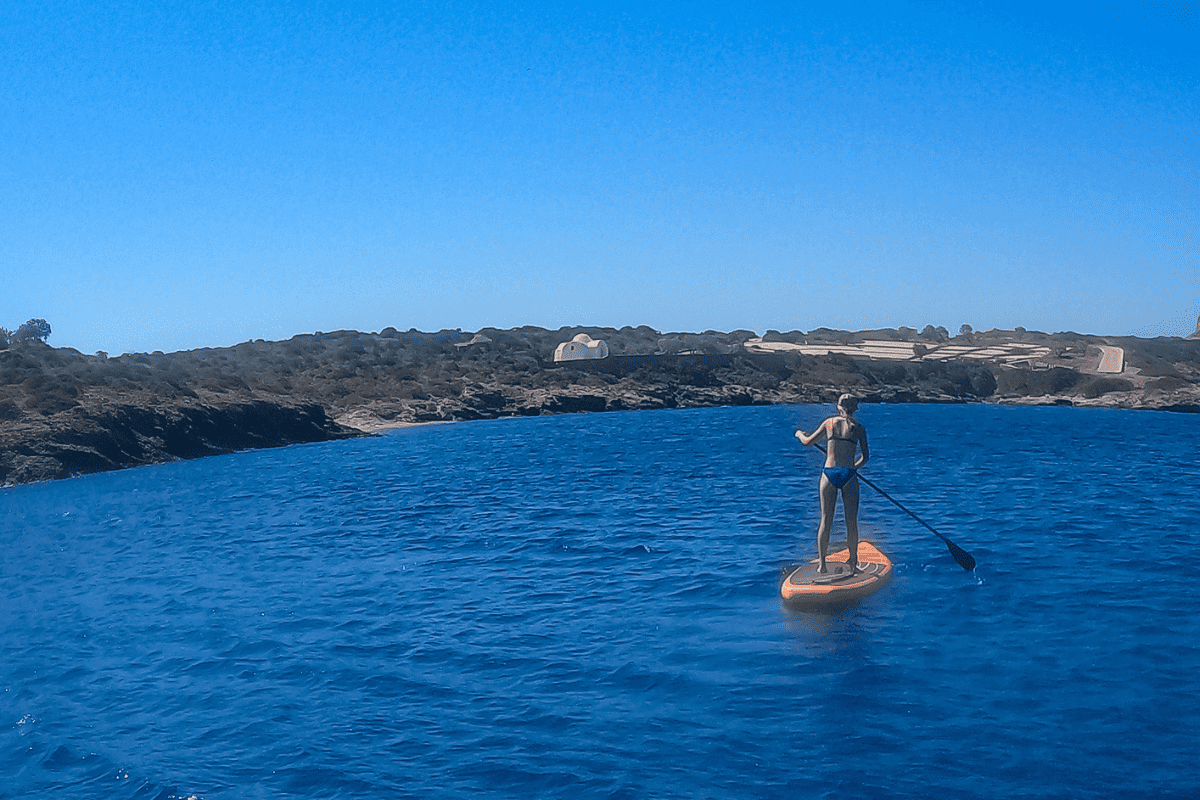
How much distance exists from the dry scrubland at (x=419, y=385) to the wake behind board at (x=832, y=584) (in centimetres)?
4423

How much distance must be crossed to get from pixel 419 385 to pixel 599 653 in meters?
70.5

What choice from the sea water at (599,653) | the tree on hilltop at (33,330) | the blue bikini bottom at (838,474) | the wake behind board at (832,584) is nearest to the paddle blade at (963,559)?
the sea water at (599,653)

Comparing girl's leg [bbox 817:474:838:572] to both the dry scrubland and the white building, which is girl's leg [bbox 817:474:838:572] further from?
the white building

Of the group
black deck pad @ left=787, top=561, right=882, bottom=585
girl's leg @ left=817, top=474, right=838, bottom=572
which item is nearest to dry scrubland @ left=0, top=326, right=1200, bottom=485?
black deck pad @ left=787, top=561, right=882, bottom=585

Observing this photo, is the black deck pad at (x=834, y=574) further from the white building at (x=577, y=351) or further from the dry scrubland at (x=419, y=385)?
the white building at (x=577, y=351)

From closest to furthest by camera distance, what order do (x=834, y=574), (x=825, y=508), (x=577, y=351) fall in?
(x=825, y=508)
(x=834, y=574)
(x=577, y=351)

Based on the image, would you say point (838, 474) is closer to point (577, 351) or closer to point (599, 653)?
point (599, 653)

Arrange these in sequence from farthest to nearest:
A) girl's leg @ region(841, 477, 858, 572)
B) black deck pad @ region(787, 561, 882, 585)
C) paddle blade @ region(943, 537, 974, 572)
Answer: paddle blade @ region(943, 537, 974, 572), black deck pad @ region(787, 561, 882, 585), girl's leg @ region(841, 477, 858, 572)

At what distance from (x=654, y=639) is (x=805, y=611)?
2784 millimetres

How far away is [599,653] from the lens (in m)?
13.0

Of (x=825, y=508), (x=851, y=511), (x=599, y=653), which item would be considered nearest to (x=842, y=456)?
(x=825, y=508)

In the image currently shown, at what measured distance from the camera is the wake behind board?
47.6 feet

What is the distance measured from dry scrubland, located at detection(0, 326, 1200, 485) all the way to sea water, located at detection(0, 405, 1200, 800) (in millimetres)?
23604

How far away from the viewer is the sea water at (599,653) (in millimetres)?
9180
